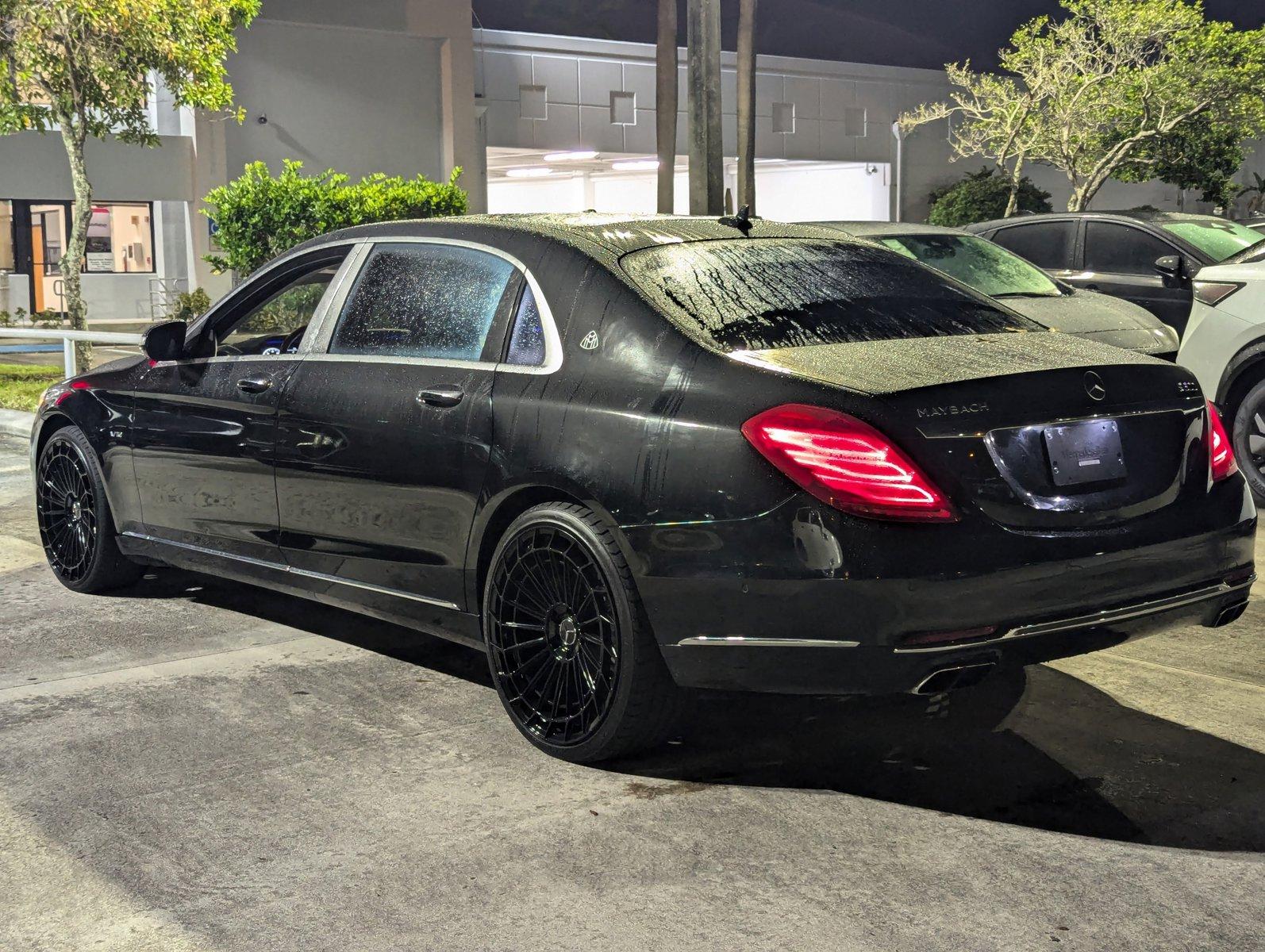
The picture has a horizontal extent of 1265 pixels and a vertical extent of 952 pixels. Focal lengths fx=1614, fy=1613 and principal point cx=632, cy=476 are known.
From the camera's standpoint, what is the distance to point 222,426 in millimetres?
6012

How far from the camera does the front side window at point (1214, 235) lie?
42.8 ft

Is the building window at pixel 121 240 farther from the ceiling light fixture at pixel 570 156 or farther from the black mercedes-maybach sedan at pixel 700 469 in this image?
the black mercedes-maybach sedan at pixel 700 469

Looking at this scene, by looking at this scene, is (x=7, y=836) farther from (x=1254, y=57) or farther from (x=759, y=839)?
(x=1254, y=57)

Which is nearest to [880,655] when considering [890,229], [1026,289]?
[1026,289]

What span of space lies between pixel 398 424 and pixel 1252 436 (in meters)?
5.55

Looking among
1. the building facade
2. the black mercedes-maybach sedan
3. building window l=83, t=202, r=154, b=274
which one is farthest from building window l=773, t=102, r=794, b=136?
the black mercedes-maybach sedan

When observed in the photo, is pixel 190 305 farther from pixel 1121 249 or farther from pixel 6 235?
pixel 1121 249

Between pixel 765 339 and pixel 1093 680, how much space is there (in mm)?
1896

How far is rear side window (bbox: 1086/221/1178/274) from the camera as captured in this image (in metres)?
13.1

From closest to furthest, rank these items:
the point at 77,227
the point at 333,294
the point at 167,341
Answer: the point at 333,294 → the point at 167,341 → the point at 77,227

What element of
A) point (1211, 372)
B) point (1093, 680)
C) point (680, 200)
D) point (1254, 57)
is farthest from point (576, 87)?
point (1093, 680)

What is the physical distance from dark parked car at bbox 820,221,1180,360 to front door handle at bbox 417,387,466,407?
17.7 feet

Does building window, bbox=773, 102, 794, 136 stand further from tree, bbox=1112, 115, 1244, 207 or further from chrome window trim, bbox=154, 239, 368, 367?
chrome window trim, bbox=154, 239, 368, 367

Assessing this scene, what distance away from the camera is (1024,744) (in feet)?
15.9
